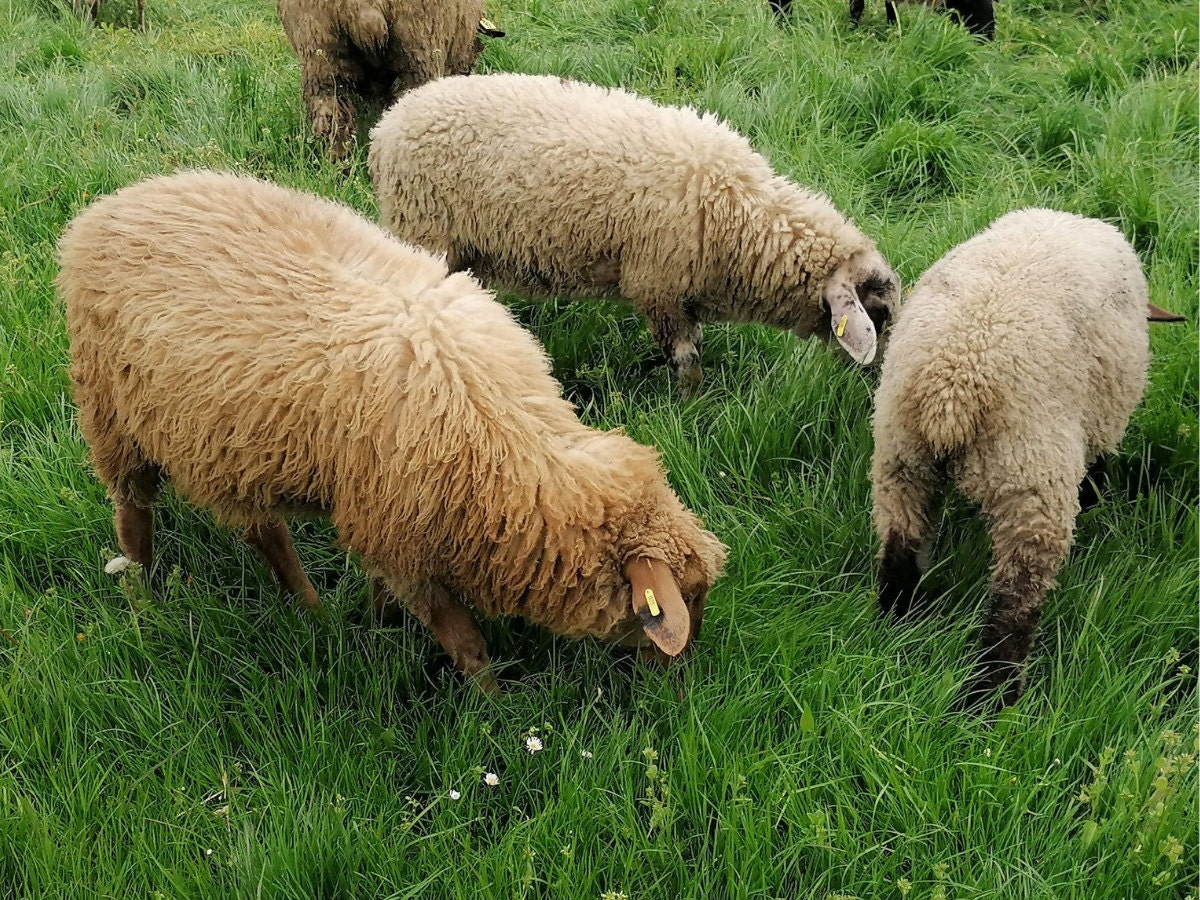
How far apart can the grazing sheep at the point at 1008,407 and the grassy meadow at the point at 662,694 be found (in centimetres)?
19

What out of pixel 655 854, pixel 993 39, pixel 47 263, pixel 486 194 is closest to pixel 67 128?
pixel 47 263

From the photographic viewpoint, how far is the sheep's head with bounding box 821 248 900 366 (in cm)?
369

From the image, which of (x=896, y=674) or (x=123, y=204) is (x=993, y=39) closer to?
(x=896, y=674)

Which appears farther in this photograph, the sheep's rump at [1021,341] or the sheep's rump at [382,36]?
the sheep's rump at [382,36]

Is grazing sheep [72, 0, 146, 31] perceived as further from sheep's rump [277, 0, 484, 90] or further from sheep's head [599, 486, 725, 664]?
sheep's head [599, 486, 725, 664]

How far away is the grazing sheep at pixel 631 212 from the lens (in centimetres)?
388

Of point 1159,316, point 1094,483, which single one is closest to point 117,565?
point 1094,483

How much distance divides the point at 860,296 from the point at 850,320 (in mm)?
240

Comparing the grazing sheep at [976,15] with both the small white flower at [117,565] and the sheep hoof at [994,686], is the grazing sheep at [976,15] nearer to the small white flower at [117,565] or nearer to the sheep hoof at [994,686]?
the sheep hoof at [994,686]

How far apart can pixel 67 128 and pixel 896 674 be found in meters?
5.10

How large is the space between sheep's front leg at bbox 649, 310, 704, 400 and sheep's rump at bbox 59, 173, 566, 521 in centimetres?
139

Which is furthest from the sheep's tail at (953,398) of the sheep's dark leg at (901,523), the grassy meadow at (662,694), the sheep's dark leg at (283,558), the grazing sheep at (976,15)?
the grazing sheep at (976,15)

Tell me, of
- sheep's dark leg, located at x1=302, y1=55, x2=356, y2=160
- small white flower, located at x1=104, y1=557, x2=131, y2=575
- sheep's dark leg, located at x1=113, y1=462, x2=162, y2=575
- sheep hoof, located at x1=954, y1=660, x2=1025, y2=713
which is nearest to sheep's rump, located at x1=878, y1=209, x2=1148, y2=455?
sheep hoof, located at x1=954, y1=660, x2=1025, y2=713

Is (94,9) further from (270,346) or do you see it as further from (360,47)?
(270,346)
